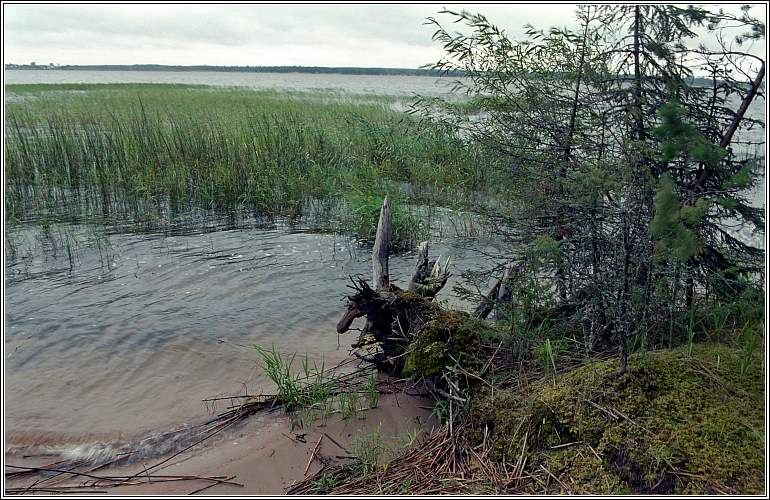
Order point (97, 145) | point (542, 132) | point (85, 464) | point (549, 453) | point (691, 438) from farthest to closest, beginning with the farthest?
point (97, 145), point (542, 132), point (85, 464), point (549, 453), point (691, 438)

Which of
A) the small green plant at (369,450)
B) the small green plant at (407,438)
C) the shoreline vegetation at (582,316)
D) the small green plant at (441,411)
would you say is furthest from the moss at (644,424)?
the small green plant at (369,450)

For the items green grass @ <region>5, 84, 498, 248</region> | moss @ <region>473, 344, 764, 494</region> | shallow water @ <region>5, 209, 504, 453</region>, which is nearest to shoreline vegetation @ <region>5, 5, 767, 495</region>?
moss @ <region>473, 344, 764, 494</region>

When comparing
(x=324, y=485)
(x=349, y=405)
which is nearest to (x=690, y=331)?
(x=349, y=405)

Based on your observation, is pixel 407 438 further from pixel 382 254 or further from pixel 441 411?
pixel 382 254

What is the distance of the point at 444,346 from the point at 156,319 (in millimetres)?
3260

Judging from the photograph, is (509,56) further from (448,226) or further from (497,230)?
(448,226)

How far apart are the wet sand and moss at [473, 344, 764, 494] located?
2.14ft

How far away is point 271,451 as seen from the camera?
3.85 m

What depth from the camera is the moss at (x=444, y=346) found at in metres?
4.09

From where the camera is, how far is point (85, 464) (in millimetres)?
3957

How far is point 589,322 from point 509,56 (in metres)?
2.10

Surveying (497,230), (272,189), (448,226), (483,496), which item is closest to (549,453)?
(483,496)

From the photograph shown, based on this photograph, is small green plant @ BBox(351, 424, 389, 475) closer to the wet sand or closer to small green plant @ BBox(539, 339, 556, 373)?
the wet sand

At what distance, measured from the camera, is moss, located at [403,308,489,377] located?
4.09 metres
